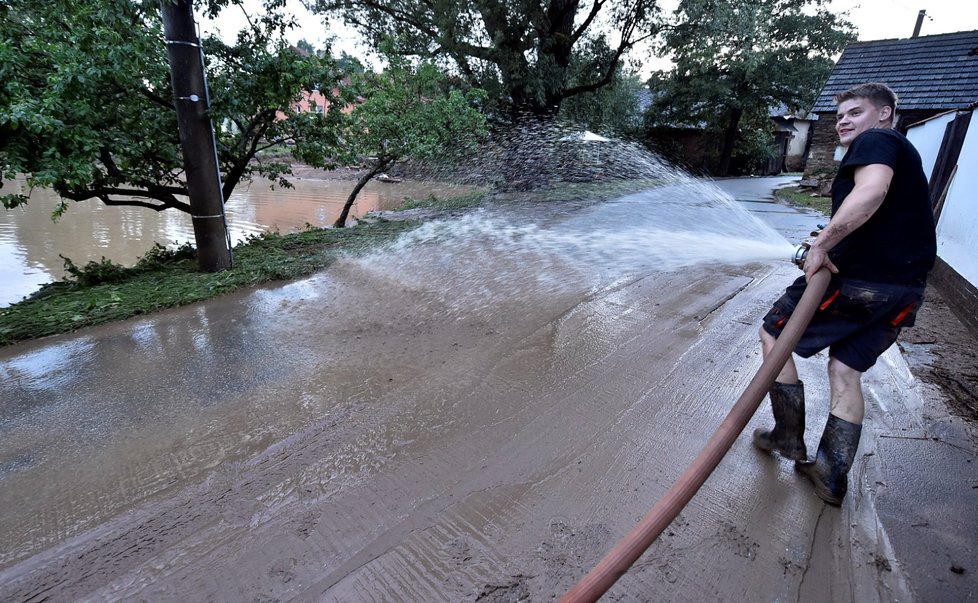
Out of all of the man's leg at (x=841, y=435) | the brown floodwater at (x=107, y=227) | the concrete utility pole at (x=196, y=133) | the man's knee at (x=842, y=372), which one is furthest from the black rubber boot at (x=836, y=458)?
the brown floodwater at (x=107, y=227)

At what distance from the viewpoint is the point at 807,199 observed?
1540cm

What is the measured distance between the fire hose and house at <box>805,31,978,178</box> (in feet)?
46.6

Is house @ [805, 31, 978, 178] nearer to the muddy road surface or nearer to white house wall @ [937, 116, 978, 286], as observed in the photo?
white house wall @ [937, 116, 978, 286]

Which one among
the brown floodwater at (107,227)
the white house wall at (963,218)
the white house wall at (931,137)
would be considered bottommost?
the brown floodwater at (107,227)

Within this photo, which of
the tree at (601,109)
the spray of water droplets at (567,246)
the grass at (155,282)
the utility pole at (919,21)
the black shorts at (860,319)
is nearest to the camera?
the black shorts at (860,319)

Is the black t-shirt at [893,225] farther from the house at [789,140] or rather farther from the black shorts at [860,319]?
the house at [789,140]

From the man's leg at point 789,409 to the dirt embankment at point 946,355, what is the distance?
1.47m

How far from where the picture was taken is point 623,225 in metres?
9.45

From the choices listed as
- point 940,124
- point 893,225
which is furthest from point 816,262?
point 940,124

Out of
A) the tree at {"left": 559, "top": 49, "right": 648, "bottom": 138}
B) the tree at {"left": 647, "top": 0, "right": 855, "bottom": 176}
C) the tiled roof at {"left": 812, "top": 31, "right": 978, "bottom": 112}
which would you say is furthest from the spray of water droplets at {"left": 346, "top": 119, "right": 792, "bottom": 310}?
the tree at {"left": 647, "top": 0, "right": 855, "bottom": 176}

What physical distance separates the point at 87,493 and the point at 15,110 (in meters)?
3.80

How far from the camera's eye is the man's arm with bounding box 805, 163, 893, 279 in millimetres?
2076

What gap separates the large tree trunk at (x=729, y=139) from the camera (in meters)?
28.1

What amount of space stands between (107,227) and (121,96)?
6.72 metres
